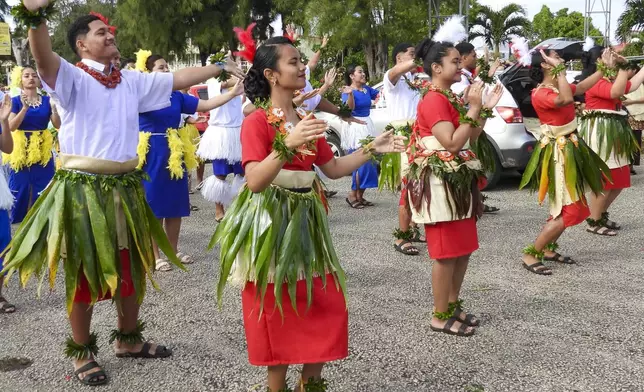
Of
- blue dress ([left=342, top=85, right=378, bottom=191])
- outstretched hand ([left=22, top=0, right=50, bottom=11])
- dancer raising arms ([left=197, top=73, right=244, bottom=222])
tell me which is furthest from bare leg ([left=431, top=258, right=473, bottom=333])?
blue dress ([left=342, top=85, right=378, bottom=191])

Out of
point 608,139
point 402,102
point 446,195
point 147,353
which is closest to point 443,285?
point 446,195

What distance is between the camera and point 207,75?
3869 mm

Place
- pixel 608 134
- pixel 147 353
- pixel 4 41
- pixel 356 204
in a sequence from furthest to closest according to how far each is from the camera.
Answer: pixel 4 41 → pixel 356 204 → pixel 608 134 → pixel 147 353

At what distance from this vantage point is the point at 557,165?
5.55 meters

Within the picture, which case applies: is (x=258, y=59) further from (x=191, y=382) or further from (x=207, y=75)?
(x=191, y=382)

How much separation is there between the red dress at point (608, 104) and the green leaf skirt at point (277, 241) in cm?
446

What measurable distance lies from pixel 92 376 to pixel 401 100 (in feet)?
13.8

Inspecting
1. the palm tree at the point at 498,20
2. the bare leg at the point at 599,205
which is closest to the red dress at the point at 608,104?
the bare leg at the point at 599,205

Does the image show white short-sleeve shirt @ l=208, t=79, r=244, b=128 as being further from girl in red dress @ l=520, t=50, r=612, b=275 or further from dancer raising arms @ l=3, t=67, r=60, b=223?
girl in red dress @ l=520, t=50, r=612, b=275

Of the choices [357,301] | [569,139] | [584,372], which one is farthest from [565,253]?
[584,372]

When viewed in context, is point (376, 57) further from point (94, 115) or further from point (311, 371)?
point (311, 371)

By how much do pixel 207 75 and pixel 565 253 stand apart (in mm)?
3763

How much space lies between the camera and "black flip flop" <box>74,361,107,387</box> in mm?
3688

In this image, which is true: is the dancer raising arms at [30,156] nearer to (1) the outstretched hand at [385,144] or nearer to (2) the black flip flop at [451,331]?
(2) the black flip flop at [451,331]
